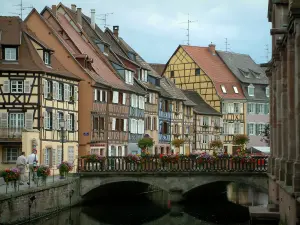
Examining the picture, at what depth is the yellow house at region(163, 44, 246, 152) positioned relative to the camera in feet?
278

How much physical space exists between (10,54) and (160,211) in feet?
44.0

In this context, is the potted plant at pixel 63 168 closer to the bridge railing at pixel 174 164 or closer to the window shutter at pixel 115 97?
the bridge railing at pixel 174 164

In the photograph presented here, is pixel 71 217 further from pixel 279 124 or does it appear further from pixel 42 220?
pixel 279 124

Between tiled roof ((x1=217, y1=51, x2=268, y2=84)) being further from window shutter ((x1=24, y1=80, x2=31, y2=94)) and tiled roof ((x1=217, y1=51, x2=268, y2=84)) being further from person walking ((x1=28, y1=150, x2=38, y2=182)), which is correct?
person walking ((x1=28, y1=150, x2=38, y2=182))

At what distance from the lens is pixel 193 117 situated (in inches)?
3199

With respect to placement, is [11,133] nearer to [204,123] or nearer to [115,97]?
[115,97]

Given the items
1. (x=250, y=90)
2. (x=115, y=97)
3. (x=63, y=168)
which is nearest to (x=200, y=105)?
(x=250, y=90)

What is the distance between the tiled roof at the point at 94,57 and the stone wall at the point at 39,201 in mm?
15025

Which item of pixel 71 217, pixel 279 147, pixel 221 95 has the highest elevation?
pixel 221 95

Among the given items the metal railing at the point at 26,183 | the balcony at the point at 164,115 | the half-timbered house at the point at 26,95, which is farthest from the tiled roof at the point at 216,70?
the metal railing at the point at 26,183

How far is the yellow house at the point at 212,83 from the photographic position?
8488cm

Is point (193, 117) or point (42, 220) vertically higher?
point (193, 117)

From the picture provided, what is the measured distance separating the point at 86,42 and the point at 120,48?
346 inches

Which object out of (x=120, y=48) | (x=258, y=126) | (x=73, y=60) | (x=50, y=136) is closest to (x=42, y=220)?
(x=50, y=136)
